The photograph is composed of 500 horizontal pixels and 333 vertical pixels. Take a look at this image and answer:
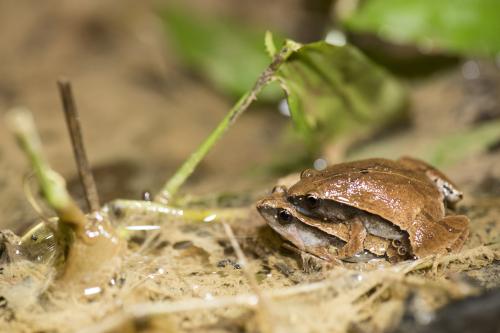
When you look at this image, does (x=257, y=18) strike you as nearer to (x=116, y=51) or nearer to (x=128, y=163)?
(x=116, y=51)

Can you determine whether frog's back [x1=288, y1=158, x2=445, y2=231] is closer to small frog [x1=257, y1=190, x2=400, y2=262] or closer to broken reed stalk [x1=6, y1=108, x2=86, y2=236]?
small frog [x1=257, y1=190, x2=400, y2=262]

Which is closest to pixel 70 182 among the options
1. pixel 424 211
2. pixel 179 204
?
pixel 179 204

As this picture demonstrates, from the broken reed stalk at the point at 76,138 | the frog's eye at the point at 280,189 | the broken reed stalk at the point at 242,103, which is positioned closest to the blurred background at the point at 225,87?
the broken reed stalk at the point at 242,103

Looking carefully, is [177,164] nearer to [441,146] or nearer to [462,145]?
[441,146]

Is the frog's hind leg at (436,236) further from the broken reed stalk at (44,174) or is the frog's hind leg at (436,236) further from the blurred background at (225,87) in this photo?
the broken reed stalk at (44,174)

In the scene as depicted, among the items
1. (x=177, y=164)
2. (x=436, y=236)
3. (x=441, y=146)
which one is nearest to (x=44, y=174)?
(x=436, y=236)

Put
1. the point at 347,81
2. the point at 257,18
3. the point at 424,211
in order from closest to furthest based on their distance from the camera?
the point at 424,211 < the point at 347,81 < the point at 257,18

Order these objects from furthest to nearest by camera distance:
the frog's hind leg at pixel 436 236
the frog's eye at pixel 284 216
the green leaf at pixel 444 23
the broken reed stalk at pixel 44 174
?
the green leaf at pixel 444 23
the frog's eye at pixel 284 216
the frog's hind leg at pixel 436 236
the broken reed stalk at pixel 44 174
